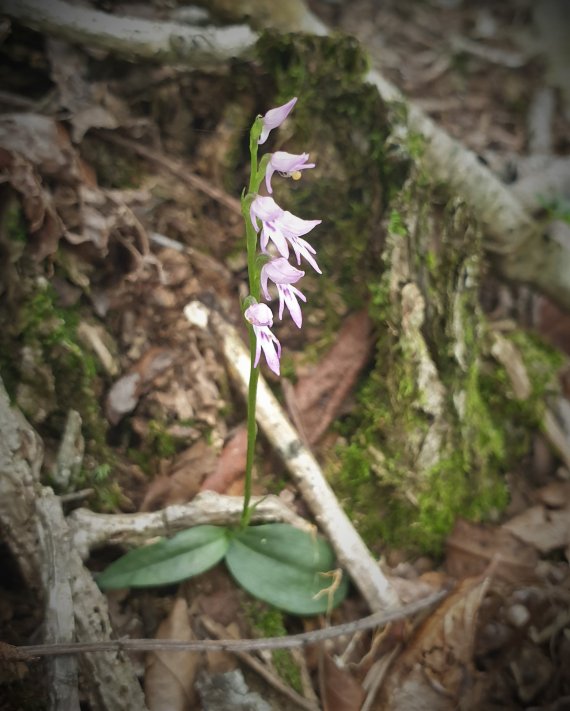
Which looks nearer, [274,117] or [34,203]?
[274,117]

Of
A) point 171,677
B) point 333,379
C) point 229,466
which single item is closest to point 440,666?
point 171,677

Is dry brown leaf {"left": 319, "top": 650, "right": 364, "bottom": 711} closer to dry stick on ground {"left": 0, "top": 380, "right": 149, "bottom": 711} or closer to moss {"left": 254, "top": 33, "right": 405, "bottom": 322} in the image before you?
dry stick on ground {"left": 0, "top": 380, "right": 149, "bottom": 711}

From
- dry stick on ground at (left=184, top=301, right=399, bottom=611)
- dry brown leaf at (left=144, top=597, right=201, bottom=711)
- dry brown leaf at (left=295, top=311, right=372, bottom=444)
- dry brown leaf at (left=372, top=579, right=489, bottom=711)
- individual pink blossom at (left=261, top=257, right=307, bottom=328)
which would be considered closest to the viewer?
individual pink blossom at (left=261, top=257, right=307, bottom=328)

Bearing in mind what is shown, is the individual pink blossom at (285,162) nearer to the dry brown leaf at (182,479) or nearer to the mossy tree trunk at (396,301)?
the mossy tree trunk at (396,301)

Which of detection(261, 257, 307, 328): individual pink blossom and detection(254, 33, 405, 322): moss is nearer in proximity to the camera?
Result: detection(261, 257, 307, 328): individual pink blossom

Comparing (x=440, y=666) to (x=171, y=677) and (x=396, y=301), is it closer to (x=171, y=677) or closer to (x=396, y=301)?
(x=171, y=677)

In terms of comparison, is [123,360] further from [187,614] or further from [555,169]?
[555,169]

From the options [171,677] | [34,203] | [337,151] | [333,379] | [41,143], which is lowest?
[171,677]

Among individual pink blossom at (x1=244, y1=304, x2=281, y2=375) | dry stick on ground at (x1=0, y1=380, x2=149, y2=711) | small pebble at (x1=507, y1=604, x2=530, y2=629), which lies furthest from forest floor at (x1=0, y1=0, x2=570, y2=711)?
individual pink blossom at (x1=244, y1=304, x2=281, y2=375)
